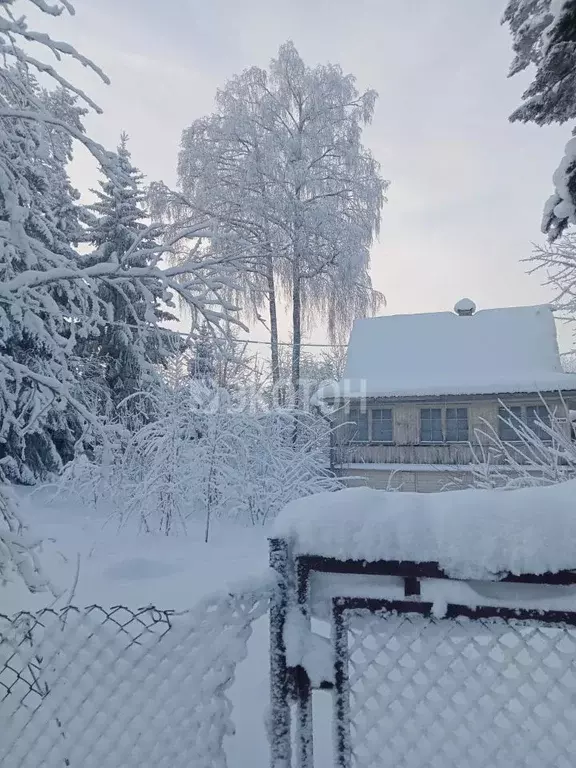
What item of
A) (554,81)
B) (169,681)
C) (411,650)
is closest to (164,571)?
(169,681)

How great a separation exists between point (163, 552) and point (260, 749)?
4590 millimetres

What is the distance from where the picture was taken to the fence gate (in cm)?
128

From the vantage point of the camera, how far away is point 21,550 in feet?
9.36

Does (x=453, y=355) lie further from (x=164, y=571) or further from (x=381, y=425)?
(x=164, y=571)

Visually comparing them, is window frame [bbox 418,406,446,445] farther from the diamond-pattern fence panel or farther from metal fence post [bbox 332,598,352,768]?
metal fence post [bbox 332,598,352,768]

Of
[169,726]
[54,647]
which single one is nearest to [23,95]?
[54,647]

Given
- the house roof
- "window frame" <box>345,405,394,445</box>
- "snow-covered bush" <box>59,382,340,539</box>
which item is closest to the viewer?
"snow-covered bush" <box>59,382,340,539</box>

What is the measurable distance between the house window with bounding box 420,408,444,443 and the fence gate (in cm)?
1398

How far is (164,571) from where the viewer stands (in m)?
5.37

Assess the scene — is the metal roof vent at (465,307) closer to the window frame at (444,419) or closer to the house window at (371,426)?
the window frame at (444,419)

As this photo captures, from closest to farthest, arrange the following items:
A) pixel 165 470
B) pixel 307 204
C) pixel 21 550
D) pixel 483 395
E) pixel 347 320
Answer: pixel 21 550 → pixel 165 470 → pixel 483 395 → pixel 307 204 → pixel 347 320

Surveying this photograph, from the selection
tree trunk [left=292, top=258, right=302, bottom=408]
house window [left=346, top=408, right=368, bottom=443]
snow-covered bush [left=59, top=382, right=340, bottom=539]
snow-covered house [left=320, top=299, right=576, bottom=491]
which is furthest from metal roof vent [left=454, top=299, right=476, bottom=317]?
snow-covered bush [left=59, top=382, right=340, bottom=539]

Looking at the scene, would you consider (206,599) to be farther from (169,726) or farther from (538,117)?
(538,117)

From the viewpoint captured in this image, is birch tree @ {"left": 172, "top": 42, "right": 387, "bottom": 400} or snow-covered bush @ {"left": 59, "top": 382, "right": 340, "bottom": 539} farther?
birch tree @ {"left": 172, "top": 42, "right": 387, "bottom": 400}
